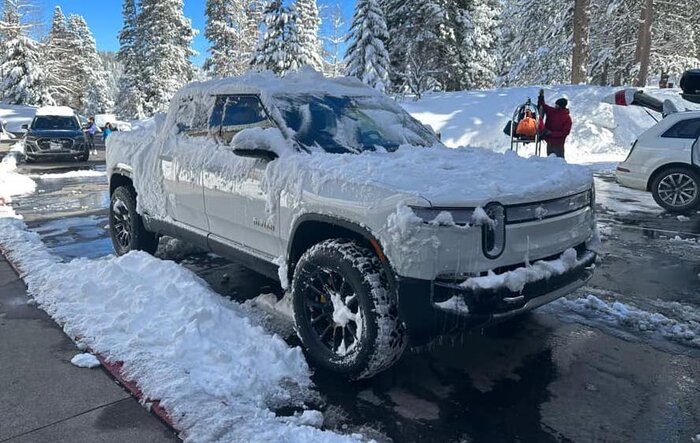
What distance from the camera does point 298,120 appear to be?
13.9ft

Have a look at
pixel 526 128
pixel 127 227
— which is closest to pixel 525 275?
pixel 127 227

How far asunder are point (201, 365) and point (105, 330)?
3.48ft

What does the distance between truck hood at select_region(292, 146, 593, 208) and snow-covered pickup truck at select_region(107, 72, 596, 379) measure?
0.04ft

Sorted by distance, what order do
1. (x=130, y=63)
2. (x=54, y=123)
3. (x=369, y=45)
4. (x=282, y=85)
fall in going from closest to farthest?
(x=282, y=85), (x=54, y=123), (x=369, y=45), (x=130, y=63)

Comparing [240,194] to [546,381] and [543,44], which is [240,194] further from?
[543,44]

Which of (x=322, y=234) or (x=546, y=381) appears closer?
(x=546, y=381)

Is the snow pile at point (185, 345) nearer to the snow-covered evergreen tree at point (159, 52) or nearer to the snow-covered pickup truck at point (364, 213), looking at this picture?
the snow-covered pickup truck at point (364, 213)

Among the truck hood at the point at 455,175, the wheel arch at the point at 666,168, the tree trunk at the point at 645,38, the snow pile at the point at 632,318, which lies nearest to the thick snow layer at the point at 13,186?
the truck hood at the point at 455,175

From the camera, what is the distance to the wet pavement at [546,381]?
2.94 meters

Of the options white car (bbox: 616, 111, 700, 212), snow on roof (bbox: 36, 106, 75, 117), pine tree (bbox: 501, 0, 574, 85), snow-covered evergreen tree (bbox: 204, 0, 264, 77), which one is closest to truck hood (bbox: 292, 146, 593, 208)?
white car (bbox: 616, 111, 700, 212)

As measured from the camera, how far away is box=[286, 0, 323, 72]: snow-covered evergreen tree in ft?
106

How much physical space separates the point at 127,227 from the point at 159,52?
43.6 meters

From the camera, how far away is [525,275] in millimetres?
3111

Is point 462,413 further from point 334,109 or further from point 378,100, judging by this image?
point 378,100
